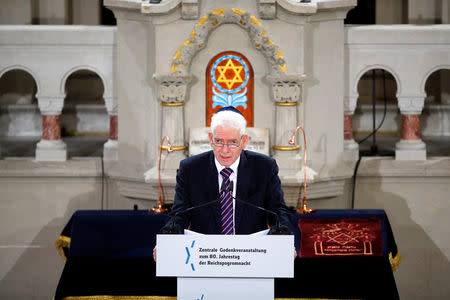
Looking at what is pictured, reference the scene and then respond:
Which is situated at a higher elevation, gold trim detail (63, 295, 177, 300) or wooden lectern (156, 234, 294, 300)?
wooden lectern (156, 234, 294, 300)

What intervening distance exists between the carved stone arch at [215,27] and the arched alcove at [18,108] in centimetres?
306

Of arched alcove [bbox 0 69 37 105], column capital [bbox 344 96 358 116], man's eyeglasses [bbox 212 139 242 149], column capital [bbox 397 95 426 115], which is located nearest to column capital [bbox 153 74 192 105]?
column capital [bbox 344 96 358 116]

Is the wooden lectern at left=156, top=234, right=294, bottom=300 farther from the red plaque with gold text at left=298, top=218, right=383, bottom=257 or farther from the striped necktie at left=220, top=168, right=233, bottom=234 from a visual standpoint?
the red plaque with gold text at left=298, top=218, right=383, bottom=257

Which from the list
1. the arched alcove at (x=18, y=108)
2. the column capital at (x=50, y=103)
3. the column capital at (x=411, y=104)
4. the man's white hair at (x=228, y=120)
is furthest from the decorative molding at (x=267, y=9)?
the arched alcove at (x=18, y=108)

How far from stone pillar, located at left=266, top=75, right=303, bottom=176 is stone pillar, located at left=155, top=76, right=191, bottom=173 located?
0.75 m

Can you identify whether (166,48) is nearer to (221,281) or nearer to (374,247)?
(374,247)

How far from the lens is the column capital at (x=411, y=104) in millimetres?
7473

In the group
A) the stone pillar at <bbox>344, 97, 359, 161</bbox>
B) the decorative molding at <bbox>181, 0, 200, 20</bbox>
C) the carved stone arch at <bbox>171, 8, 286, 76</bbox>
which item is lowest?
the stone pillar at <bbox>344, 97, 359, 161</bbox>

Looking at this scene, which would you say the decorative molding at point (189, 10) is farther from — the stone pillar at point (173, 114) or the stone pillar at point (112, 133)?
the stone pillar at point (112, 133)

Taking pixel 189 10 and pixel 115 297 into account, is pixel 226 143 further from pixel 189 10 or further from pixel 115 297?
pixel 189 10

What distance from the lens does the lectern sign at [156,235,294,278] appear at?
13.4 ft

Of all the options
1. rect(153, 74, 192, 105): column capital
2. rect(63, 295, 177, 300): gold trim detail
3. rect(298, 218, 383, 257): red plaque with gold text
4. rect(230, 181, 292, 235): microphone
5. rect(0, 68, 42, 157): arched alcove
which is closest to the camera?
rect(230, 181, 292, 235): microphone

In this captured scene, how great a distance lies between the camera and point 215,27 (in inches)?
270

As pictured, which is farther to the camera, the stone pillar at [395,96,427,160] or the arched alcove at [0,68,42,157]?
the arched alcove at [0,68,42,157]
